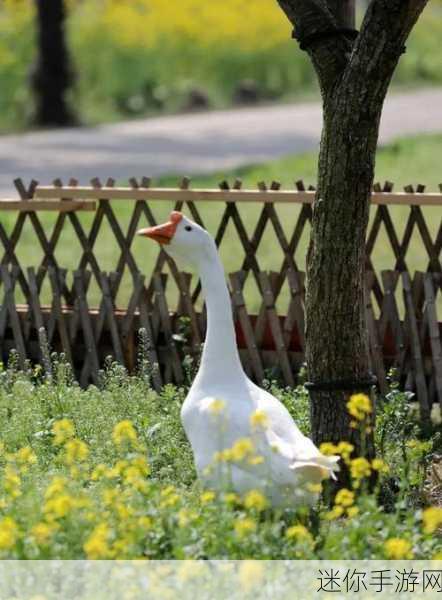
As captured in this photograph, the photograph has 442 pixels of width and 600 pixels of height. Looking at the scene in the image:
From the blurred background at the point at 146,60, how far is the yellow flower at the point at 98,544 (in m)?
18.0

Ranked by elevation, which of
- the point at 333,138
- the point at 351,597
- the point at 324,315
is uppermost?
the point at 333,138

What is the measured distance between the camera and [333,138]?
5.11 m

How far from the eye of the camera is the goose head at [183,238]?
16.3 ft

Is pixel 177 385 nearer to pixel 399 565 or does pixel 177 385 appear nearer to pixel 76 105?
pixel 399 565

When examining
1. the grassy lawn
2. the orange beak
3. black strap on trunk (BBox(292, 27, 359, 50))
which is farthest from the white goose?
the grassy lawn

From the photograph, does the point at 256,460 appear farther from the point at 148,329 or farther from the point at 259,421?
the point at 148,329

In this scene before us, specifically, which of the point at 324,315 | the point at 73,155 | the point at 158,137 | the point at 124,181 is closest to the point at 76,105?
the point at 158,137

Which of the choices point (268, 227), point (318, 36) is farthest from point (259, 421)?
point (268, 227)

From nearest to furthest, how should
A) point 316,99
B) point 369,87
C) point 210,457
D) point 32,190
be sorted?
1. point 210,457
2. point 369,87
3. point 32,190
4. point 316,99

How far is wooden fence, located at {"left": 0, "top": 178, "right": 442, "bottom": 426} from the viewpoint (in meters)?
6.70

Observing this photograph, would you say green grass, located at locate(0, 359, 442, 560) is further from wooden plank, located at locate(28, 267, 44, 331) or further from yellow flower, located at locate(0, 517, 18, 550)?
wooden plank, located at locate(28, 267, 44, 331)

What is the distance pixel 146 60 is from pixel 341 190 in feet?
70.5

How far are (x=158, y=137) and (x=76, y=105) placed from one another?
11.5ft

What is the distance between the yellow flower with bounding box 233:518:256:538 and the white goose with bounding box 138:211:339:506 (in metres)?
0.18
